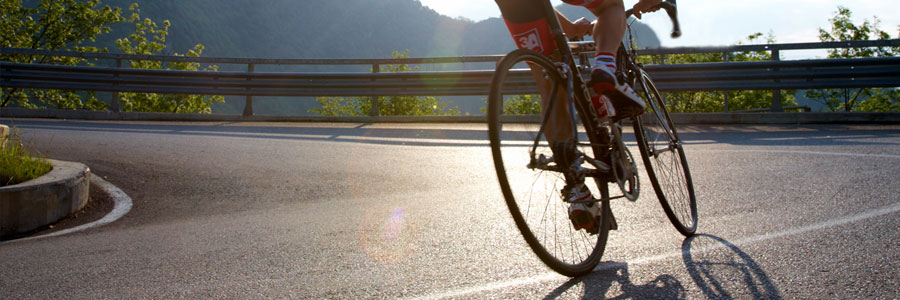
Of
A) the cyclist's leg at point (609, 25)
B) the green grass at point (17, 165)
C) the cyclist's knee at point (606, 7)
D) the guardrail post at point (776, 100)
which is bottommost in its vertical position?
the green grass at point (17, 165)

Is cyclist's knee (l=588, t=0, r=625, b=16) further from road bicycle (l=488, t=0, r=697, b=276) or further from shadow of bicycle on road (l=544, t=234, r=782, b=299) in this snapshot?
shadow of bicycle on road (l=544, t=234, r=782, b=299)

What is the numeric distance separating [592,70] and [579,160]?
52 centimetres

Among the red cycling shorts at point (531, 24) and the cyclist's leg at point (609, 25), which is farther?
the cyclist's leg at point (609, 25)

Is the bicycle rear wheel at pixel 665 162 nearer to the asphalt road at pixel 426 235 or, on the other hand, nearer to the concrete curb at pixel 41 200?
the asphalt road at pixel 426 235

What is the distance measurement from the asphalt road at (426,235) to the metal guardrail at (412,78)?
4545mm

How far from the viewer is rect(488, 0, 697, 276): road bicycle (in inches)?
94.9

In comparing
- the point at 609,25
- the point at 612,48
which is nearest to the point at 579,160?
the point at 612,48

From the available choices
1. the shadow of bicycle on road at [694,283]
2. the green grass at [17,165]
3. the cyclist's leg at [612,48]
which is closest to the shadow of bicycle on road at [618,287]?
the shadow of bicycle on road at [694,283]

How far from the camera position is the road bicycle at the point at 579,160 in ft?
7.91

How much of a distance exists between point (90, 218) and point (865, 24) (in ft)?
169

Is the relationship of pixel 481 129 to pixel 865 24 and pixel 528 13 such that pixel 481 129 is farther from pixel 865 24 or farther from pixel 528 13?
pixel 865 24

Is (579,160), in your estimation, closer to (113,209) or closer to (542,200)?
(542,200)

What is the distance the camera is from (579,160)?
8.58 ft

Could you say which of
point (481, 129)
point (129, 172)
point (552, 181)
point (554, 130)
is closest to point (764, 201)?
point (552, 181)
